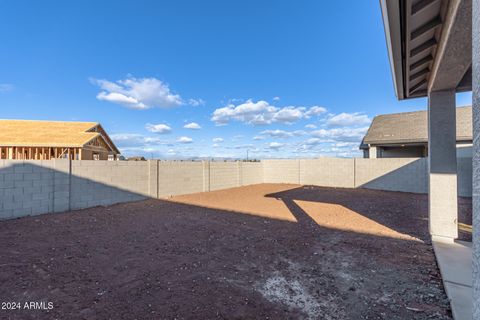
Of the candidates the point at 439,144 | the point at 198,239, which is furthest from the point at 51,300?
the point at 439,144

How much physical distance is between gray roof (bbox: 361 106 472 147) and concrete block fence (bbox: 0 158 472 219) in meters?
2.76

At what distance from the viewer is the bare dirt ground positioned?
2.34 meters

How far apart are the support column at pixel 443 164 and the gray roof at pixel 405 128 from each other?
10286mm

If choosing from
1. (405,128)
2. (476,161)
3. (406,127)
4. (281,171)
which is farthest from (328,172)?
(476,161)

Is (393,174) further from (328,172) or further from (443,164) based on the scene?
(443,164)

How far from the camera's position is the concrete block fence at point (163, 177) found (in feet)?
19.6

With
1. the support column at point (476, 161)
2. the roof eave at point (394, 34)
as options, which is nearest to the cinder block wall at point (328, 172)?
the roof eave at point (394, 34)

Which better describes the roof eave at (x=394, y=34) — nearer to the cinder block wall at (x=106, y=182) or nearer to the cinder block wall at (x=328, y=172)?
the cinder block wall at (x=106, y=182)

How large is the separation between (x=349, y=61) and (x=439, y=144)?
7684mm

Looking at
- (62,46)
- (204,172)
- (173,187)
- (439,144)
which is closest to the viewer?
(439,144)

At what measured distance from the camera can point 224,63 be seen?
43.5ft

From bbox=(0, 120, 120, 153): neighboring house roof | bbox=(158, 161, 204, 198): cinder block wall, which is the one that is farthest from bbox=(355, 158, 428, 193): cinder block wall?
bbox=(0, 120, 120, 153): neighboring house roof

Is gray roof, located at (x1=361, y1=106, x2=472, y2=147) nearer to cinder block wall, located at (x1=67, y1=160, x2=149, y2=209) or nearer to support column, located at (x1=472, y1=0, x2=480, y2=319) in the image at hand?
cinder block wall, located at (x1=67, y1=160, x2=149, y2=209)

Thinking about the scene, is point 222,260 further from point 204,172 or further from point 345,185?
point 345,185
